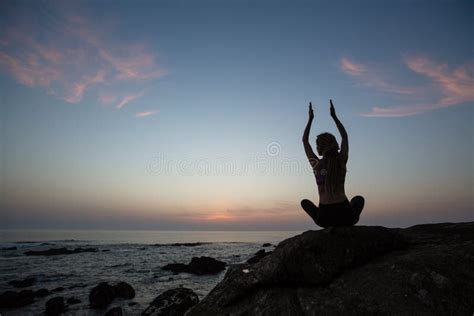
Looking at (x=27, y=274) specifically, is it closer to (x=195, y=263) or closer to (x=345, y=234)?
(x=195, y=263)

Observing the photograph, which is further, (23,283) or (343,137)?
(23,283)

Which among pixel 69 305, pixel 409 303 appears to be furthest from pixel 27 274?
pixel 409 303

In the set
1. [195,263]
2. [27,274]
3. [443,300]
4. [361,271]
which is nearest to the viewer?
[443,300]

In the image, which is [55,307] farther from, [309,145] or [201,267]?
[309,145]

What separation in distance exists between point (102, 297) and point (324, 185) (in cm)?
1836

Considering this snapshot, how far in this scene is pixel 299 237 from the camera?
20.6 feet

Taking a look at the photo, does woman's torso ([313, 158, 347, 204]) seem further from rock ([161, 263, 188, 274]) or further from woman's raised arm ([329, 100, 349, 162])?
rock ([161, 263, 188, 274])

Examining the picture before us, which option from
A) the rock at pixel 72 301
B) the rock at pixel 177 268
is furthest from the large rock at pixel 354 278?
the rock at pixel 177 268

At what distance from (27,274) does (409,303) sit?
127 feet

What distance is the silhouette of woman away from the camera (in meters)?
6.39

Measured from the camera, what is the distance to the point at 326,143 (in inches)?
255

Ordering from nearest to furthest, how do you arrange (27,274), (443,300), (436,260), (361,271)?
1. (443,300)
2. (436,260)
3. (361,271)
4. (27,274)

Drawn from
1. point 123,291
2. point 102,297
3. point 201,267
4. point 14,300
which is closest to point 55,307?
point 102,297

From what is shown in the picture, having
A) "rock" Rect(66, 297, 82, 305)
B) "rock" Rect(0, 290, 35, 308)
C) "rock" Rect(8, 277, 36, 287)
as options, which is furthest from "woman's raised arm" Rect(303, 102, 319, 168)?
"rock" Rect(8, 277, 36, 287)
